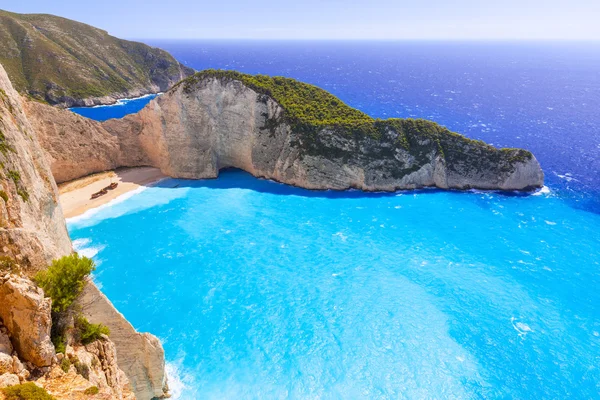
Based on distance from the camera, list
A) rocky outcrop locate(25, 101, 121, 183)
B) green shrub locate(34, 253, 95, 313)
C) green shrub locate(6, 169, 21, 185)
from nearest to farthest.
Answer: green shrub locate(34, 253, 95, 313) < green shrub locate(6, 169, 21, 185) < rocky outcrop locate(25, 101, 121, 183)

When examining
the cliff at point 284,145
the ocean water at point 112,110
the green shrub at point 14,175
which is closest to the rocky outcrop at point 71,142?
the cliff at point 284,145

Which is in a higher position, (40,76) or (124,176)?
(40,76)

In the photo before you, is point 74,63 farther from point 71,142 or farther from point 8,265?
point 8,265

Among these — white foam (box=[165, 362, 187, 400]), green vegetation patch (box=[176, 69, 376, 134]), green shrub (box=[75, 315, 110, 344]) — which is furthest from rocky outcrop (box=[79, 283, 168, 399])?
green vegetation patch (box=[176, 69, 376, 134])

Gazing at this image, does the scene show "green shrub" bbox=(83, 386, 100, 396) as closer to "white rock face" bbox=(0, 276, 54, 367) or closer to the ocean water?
"white rock face" bbox=(0, 276, 54, 367)

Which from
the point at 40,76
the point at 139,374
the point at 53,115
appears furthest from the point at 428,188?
the point at 40,76

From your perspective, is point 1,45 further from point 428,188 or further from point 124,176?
point 428,188
